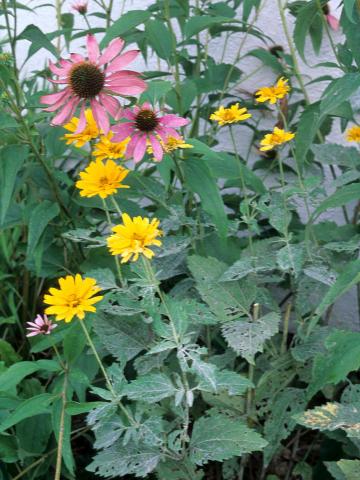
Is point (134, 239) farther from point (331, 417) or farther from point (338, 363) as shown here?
point (331, 417)

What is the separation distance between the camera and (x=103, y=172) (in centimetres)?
99

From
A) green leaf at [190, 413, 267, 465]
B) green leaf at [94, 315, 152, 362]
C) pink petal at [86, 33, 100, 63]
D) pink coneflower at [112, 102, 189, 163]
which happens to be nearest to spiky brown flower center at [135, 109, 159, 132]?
pink coneflower at [112, 102, 189, 163]

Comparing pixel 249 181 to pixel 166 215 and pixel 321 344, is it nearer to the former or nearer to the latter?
pixel 166 215

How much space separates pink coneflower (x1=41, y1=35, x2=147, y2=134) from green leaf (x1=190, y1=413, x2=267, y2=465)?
1.52ft

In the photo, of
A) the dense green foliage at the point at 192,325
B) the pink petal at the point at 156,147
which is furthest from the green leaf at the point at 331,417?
the pink petal at the point at 156,147

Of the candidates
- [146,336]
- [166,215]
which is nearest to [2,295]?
[166,215]

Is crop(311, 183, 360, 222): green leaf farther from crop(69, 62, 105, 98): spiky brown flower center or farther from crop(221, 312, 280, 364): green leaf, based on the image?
crop(69, 62, 105, 98): spiky brown flower center

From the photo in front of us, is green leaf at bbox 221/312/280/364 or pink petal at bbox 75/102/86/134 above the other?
pink petal at bbox 75/102/86/134

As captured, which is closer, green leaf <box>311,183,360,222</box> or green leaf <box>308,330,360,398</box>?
green leaf <box>308,330,360,398</box>

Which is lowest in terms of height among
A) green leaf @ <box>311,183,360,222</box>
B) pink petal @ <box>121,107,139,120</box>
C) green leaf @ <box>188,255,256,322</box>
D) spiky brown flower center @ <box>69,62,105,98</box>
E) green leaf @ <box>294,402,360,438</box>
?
green leaf @ <box>294,402,360,438</box>

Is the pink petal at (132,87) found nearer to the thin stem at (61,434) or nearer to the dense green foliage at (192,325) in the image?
the dense green foliage at (192,325)

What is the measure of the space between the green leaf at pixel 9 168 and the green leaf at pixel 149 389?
15.9 inches

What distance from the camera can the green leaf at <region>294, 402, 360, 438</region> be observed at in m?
1.01

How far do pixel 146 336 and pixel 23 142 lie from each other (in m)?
0.40
